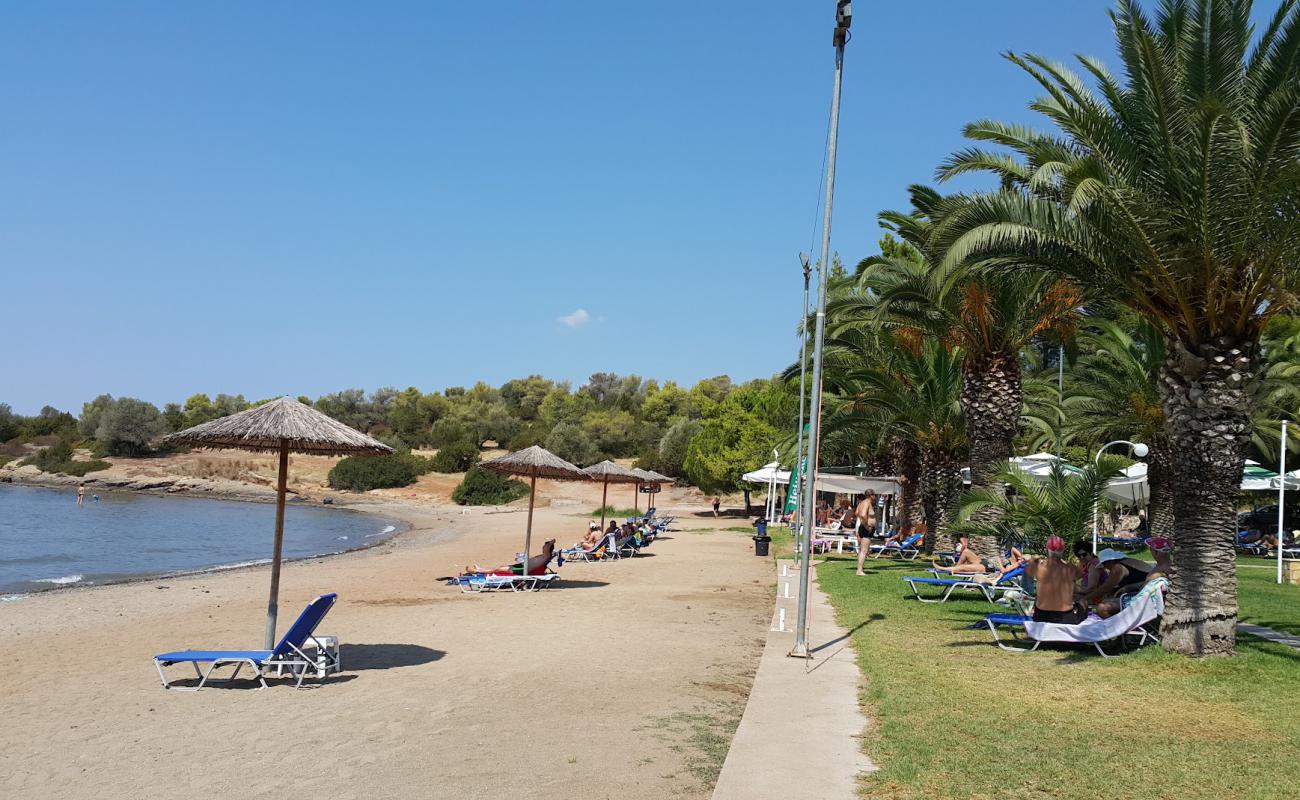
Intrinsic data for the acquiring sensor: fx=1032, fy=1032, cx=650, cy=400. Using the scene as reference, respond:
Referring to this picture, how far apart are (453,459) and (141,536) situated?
39.2m

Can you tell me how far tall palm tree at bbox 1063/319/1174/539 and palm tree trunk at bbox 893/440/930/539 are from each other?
3890 mm

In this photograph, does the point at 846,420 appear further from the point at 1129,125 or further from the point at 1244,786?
the point at 1244,786

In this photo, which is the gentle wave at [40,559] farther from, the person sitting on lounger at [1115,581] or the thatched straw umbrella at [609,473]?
the person sitting on lounger at [1115,581]

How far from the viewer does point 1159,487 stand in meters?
21.4

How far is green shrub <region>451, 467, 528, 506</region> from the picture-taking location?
208 feet

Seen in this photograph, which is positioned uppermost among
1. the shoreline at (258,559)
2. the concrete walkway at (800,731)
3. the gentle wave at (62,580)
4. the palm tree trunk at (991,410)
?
the palm tree trunk at (991,410)

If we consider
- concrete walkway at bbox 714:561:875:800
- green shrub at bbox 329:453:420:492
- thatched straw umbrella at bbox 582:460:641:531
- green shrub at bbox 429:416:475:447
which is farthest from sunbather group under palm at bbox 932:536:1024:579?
green shrub at bbox 429:416:475:447

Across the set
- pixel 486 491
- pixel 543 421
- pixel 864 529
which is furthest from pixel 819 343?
pixel 543 421

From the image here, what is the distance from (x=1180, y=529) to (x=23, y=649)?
481 inches

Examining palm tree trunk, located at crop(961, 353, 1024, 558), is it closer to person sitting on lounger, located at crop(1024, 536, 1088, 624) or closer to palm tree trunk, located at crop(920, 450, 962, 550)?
palm tree trunk, located at crop(920, 450, 962, 550)

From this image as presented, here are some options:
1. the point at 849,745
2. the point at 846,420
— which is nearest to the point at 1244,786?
the point at 849,745

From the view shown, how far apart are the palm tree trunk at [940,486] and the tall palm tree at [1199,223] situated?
12564mm

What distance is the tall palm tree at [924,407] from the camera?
71.8 feet

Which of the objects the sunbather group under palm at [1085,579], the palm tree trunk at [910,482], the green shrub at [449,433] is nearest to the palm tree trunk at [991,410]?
the sunbather group under palm at [1085,579]
